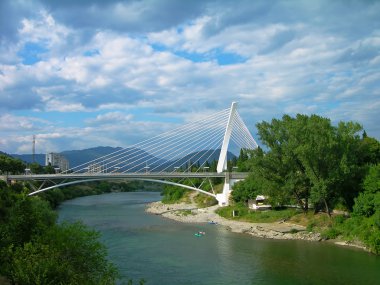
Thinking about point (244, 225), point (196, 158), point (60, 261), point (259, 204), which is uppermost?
point (196, 158)

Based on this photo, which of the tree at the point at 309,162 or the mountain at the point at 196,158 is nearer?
the tree at the point at 309,162

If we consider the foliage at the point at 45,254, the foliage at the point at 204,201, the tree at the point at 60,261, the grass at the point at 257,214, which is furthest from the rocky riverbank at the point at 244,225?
the tree at the point at 60,261

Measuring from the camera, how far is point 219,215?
38.9m

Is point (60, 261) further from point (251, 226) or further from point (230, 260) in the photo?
point (251, 226)

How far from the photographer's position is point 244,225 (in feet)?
106

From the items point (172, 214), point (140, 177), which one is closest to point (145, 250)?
point (140, 177)

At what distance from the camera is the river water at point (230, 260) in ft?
59.4

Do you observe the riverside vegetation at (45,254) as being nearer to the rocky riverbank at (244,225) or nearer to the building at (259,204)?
the rocky riverbank at (244,225)

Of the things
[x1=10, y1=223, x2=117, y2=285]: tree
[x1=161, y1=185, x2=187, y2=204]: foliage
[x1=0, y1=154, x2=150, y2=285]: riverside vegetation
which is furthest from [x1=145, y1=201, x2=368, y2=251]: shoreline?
[x1=10, y1=223, x2=117, y2=285]: tree

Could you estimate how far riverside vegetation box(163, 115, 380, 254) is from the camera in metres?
25.2

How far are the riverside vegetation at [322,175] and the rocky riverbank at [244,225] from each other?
792 millimetres

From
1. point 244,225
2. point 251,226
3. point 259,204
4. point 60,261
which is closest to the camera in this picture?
point 60,261

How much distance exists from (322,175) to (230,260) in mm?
9523

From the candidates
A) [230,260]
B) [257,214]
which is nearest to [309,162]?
[257,214]
